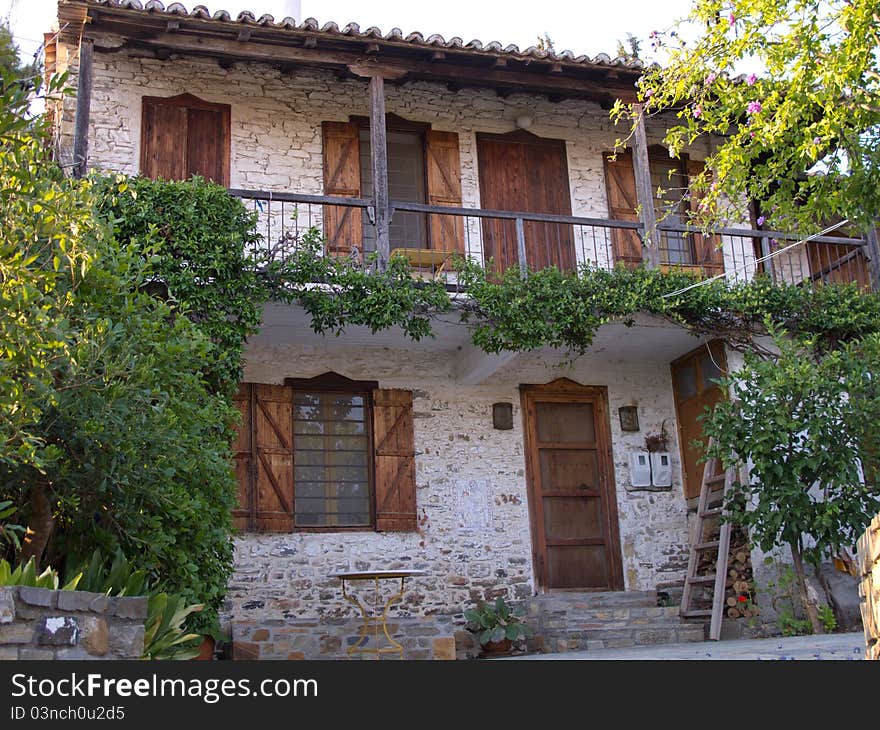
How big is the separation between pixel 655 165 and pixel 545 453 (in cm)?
352

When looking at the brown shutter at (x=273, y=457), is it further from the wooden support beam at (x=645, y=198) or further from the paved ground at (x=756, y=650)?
the wooden support beam at (x=645, y=198)

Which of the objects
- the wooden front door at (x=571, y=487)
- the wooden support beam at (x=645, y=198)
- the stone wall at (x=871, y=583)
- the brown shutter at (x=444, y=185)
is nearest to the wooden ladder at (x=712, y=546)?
the wooden front door at (x=571, y=487)

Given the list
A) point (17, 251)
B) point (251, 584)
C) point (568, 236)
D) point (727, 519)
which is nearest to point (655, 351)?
point (568, 236)

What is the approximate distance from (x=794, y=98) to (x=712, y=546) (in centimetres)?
439

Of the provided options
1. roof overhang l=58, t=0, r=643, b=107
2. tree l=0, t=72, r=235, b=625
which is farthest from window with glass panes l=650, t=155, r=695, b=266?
tree l=0, t=72, r=235, b=625

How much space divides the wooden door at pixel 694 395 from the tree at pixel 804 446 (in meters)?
1.20

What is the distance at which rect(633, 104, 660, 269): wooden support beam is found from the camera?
1017 cm

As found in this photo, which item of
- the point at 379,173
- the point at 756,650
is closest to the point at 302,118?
the point at 379,173

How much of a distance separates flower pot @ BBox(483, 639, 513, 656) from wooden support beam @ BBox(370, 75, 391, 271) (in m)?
3.45

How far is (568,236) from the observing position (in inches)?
438

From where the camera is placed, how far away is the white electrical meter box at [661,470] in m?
10.9

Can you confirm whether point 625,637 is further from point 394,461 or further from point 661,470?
point 394,461

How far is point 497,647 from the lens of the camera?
31.1ft
